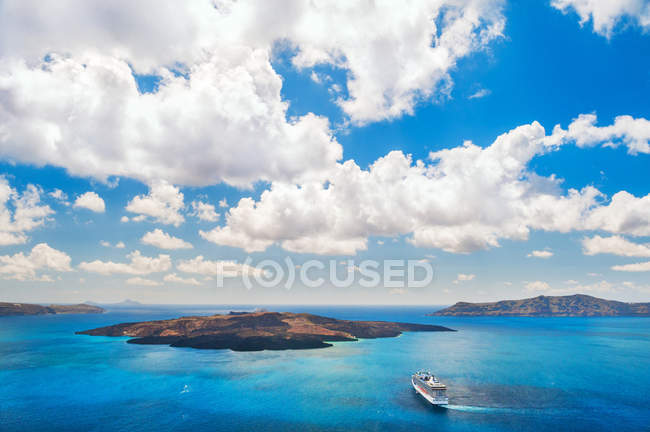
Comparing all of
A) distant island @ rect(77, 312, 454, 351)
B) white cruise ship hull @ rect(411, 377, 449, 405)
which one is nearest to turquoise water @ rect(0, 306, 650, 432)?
white cruise ship hull @ rect(411, 377, 449, 405)

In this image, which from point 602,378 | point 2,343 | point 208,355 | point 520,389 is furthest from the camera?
point 2,343

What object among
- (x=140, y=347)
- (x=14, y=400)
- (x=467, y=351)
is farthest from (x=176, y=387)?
(x=467, y=351)

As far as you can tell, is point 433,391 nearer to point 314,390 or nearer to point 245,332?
point 314,390

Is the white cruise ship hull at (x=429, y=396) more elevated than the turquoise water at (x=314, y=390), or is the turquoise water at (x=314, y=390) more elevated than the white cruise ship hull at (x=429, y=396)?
the white cruise ship hull at (x=429, y=396)

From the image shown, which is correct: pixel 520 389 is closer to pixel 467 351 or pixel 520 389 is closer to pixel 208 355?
pixel 467 351

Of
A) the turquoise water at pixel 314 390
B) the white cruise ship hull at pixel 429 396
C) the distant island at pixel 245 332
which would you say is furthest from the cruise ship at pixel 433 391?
the distant island at pixel 245 332

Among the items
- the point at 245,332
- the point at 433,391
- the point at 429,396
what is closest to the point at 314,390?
the point at 429,396

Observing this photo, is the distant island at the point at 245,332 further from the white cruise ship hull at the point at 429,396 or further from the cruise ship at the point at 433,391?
the cruise ship at the point at 433,391
